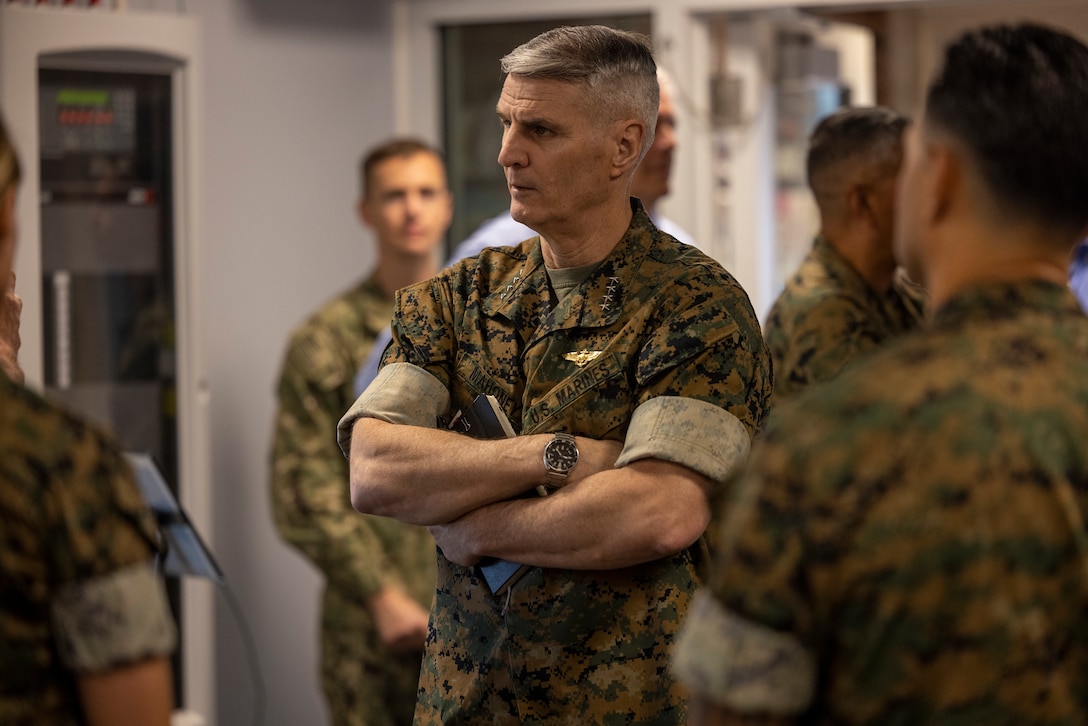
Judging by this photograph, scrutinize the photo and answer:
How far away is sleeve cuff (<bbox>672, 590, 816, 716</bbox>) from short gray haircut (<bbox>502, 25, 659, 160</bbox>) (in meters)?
1.08

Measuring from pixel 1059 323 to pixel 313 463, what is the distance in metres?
2.79

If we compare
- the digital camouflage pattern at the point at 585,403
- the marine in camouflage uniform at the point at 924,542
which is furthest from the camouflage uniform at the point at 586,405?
the marine in camouflage uniform at the point at 924,542

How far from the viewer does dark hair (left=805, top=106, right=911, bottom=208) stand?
2742 mm

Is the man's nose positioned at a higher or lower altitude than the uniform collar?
higher

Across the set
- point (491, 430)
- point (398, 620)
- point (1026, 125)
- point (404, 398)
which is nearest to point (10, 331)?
point (404, 398)

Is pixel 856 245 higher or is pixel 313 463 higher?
pixel 856 245

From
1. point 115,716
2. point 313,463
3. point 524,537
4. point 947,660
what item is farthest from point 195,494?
point 947,660

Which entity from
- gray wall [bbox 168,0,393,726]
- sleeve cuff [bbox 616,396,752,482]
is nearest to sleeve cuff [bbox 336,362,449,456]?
sleeve cuff [bbox 616,396,752,482]

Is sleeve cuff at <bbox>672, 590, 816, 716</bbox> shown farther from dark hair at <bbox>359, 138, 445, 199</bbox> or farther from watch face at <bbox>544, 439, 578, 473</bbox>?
dark hair at <bbox>359, 138, 445, 199</bbox>

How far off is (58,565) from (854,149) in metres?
1.95

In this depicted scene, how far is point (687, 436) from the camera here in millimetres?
1868

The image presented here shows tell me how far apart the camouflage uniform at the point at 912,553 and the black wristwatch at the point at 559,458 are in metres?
0.74

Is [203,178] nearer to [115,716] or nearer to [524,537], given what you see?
[524,537]

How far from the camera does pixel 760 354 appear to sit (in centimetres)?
197
